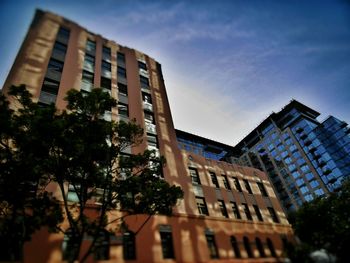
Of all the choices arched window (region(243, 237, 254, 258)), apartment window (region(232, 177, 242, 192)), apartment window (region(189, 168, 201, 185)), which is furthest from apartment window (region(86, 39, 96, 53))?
arched window (region(243, 237, 254, 258))

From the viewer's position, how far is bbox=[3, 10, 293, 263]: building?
15984 millimetres

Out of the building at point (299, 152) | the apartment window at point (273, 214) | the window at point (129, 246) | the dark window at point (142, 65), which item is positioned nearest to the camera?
the window at point (129, 246)

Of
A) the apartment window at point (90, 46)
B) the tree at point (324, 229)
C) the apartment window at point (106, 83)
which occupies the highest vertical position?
the apartment window at point (90, 46)

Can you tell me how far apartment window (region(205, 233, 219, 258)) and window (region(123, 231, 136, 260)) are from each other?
6299 mm

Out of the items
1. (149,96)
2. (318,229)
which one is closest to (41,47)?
A: (149,96)

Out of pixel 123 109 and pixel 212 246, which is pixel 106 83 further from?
pixel 212 246

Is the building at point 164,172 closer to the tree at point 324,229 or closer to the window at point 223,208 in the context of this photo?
the window at point 223,208

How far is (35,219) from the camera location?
31.8ft

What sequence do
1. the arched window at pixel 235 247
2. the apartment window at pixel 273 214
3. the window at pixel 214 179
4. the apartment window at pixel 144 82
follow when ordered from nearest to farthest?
the arched window at pixel 235 247, the window at pixel 214 179, the apartment window at pixel 273 214, the apartment window at pixel 144 82

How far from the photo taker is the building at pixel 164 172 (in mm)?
15984

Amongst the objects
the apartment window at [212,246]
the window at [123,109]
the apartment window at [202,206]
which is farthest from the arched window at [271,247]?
the window at [123,109]

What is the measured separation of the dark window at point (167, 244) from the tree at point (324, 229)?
25.2 feet

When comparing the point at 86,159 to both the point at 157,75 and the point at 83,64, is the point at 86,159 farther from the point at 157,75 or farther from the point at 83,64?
the point at 157,75

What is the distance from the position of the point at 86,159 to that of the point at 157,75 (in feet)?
70.4
